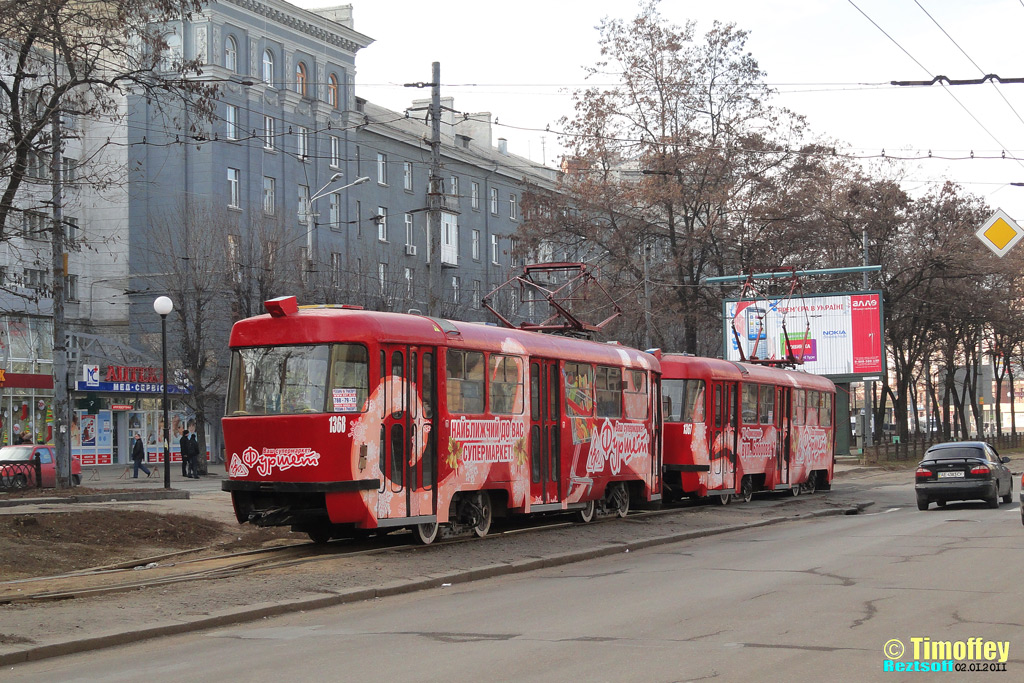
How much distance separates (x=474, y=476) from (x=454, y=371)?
1.47m

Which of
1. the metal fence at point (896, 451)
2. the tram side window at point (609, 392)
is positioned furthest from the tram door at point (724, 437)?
the metal fence at point (896, 451)

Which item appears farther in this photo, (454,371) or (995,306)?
(995,306)

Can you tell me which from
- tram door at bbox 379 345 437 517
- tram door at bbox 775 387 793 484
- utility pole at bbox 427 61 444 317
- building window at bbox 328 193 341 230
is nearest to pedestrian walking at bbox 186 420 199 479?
utility pole at bbox 427 61 444 317

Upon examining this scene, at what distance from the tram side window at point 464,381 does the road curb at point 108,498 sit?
26.8 ft

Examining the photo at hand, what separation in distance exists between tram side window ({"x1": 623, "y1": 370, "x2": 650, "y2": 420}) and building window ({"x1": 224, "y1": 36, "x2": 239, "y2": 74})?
33.7 metres

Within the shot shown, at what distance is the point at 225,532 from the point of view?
18.1 m

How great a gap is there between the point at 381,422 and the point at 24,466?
1611cm

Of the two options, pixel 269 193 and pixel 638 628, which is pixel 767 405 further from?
pixel 269 193

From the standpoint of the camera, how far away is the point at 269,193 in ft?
177

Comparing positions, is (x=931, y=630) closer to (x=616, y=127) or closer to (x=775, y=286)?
(x=616, y=127)

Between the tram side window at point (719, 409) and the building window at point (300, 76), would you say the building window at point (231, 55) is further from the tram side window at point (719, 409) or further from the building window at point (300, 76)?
the tram side window at point (719, 409)

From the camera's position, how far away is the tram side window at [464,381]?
1658cm

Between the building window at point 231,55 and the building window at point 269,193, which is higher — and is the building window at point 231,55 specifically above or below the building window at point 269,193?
above

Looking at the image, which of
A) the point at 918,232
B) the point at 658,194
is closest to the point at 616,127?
the point at 658,194
